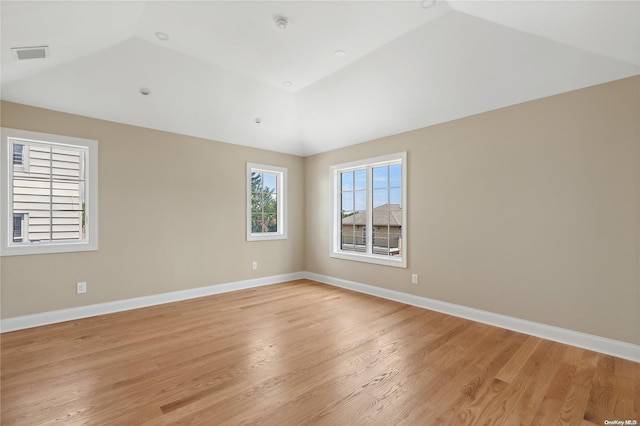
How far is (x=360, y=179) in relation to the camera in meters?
5.17

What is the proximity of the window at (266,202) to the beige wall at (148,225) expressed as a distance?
14cm

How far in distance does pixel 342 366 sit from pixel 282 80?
140 inches

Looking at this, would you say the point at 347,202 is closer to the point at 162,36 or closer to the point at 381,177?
the point at 381,177

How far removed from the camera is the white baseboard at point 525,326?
2658 mm

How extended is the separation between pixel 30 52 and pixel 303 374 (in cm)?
366

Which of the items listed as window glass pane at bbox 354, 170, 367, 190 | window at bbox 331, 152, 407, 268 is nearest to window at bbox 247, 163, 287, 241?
window at bbox 331, 152, 407, 268

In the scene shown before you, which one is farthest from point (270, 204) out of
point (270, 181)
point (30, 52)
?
point (30, 52)

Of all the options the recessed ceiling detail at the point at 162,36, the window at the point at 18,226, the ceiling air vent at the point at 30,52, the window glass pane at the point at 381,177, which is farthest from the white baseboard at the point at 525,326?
the ceiling air vent at the point at 30,52

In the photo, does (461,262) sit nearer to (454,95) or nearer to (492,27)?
(454,95)

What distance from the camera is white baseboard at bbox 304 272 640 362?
2658mm

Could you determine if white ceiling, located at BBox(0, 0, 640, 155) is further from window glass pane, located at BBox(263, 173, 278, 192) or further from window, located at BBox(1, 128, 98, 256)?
window glass pane, located at BBox(263, 173, 278, 192)

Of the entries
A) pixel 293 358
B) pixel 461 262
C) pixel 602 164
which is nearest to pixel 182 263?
pixel 293 358

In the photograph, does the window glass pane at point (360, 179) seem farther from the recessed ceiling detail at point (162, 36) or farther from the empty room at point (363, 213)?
the recessed ceiling detail at point (162, 36)

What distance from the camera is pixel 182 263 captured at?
176 inches
